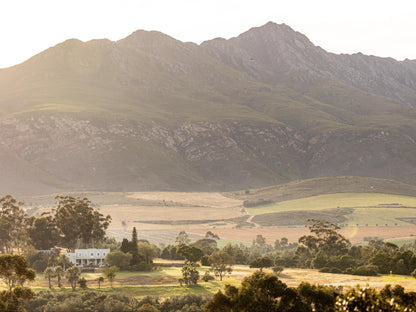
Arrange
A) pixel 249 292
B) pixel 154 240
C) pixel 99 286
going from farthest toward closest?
pixel 154 240
pixel 99 286
pixel 249 292

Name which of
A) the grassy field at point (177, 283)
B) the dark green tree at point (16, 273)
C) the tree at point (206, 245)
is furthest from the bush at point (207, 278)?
the dark green tree at point (16, 273)

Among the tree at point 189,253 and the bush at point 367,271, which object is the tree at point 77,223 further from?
the bush at point 367,271

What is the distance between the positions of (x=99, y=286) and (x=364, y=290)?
227 ft

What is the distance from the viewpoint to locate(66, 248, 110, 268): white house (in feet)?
390

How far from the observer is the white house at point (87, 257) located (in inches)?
4675

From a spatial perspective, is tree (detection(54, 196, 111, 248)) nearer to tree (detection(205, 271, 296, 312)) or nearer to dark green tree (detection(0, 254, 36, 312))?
dark green tree (detection(0, 254, 36, 312))

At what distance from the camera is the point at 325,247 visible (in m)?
132

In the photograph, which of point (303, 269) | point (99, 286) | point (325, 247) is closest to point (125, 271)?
point (99, 286)

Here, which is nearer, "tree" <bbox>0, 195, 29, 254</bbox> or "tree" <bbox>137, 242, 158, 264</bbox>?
"tree" <bbox>137, 242, 158, 264</bbox>

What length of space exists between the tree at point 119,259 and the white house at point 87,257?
8.12m

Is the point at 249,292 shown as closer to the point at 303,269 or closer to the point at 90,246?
the point at 303,269

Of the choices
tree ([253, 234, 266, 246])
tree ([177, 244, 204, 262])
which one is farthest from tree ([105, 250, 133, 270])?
tree ([253, 234, 266, 246])

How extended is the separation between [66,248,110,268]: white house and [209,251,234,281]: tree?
24592 mm

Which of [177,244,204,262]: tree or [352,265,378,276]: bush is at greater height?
[177,244,204,262]: tree
